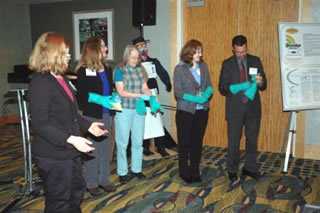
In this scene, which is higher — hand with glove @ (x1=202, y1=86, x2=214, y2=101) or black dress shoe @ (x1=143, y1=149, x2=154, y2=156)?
hand with glove @ (x1=202, y1=86, x2=214, y2=101)

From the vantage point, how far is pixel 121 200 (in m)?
3.42

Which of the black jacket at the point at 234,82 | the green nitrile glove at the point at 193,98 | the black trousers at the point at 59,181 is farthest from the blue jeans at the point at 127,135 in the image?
the black trousers at the point at 59,181

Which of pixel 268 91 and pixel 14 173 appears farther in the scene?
pixel 268 91

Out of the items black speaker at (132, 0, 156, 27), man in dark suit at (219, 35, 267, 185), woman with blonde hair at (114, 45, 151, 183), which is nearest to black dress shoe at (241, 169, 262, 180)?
man in dark suit at (219, 35, 267, 185)

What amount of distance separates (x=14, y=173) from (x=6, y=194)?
2.43ft

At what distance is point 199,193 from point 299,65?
1.88 meters

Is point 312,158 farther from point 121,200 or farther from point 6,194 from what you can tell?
point 6,194

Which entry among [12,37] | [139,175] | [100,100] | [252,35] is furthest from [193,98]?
[12,37]

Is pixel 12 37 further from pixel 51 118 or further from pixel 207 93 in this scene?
pixel 51 118

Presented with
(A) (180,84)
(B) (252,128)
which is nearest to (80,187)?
(A) (180,84)

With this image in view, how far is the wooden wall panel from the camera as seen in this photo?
4930 mm

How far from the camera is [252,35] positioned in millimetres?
5039

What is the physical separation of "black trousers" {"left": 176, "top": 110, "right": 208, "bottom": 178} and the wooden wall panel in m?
1.70

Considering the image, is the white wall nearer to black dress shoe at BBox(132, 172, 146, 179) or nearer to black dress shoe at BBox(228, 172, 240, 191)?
black dress shoe at BBox(132, 172, 146, 179)
